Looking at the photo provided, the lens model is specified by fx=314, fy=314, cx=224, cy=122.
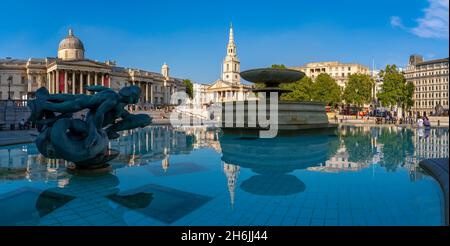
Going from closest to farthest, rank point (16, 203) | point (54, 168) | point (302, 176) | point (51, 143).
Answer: point (16, 203), point (302, 176), point (51, 143), point (54, 168)

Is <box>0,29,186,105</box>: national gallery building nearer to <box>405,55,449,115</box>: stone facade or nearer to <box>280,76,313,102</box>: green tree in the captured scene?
<box>280,76,313,102</box>: green tree

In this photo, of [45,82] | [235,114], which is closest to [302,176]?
[235,114]

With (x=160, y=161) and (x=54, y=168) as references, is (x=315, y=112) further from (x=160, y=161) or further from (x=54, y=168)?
(x=54, y=168)

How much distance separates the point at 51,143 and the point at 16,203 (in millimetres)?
2794

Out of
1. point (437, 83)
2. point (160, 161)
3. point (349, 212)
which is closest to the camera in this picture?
point (349, 212)

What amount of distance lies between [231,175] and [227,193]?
69.5 inches

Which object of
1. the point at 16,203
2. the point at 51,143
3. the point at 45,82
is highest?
the point at 45,82

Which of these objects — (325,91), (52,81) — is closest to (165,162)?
(325,91)

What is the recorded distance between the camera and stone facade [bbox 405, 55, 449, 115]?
84.6m

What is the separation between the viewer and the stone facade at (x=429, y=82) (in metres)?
84.6

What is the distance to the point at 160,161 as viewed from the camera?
10.2m

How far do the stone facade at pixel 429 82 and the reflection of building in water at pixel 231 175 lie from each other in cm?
9169

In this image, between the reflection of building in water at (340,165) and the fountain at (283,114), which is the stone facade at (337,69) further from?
the reflection of building in water at (340,165)

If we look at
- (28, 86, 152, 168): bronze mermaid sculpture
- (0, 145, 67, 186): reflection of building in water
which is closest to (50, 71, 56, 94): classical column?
(0, 145, 67, 186): reflection of building in water
